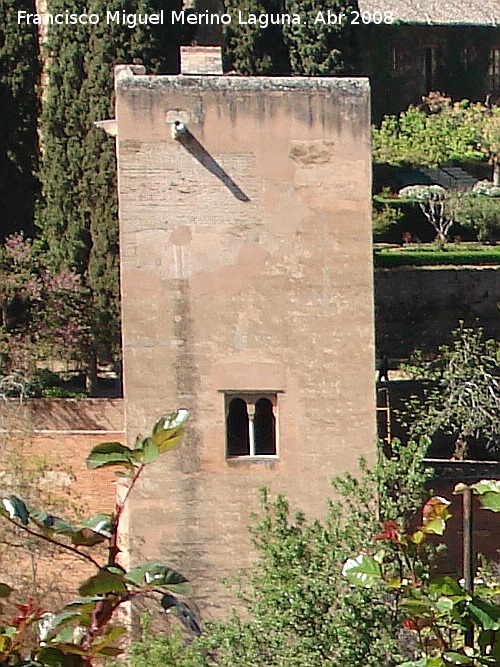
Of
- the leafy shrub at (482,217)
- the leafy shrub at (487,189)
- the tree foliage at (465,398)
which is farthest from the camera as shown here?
the leafy shrub at (487,189)

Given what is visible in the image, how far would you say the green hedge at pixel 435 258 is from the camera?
773 inches

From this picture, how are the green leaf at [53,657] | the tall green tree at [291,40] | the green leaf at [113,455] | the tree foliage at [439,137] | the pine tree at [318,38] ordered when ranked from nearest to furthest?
the green leaf at [53,657], the green leaf at [113,455], the tall green tree at [291,40], the pine tree at [318,38], the tree foliage at [439,137]

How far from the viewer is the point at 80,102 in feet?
52.6

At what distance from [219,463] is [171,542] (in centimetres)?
81

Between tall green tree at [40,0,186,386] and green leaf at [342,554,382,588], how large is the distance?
13.4m

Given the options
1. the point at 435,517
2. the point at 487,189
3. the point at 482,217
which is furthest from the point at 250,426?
the point at 487,189

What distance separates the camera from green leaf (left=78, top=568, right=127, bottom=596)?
6.27ft

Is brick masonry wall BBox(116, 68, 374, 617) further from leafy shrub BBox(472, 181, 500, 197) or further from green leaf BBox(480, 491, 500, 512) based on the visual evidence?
leafy shrub BBox(472, 181, 500, 197)

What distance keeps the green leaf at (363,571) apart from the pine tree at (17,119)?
1466 cm

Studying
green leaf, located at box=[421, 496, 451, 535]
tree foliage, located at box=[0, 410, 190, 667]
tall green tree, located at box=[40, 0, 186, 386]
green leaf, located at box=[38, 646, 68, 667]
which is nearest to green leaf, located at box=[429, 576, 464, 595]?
green leaf, located at box=[421, 496, 451, 535]

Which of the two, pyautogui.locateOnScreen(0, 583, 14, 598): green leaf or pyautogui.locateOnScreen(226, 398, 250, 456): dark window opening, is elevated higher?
pyautogui.locateOnScreen(0, 583, 14, 598): green leaf

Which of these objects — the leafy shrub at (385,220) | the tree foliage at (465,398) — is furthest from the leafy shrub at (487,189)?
the tree foliage at (465,398)

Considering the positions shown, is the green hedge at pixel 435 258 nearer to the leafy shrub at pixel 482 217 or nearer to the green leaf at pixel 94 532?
the leafy shrub at pixel 482 217

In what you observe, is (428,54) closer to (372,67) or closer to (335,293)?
(372,67)
